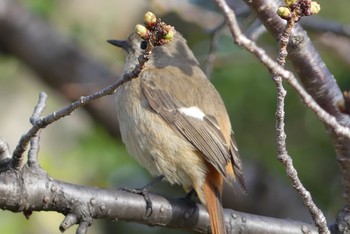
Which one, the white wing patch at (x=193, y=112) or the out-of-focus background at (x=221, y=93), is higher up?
the white wing patch at (x=193, y=112)

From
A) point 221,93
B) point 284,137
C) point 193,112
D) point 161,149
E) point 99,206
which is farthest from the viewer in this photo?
point 221,93

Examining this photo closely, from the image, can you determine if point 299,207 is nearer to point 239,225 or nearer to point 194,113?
point 194,113

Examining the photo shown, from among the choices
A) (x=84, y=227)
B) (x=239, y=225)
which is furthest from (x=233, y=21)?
(x=239, y=225)

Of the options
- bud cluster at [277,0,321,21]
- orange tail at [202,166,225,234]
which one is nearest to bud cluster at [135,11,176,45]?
bud cluster at [277,0,321,21]

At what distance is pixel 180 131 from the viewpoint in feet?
14.7

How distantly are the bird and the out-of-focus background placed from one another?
1342mm

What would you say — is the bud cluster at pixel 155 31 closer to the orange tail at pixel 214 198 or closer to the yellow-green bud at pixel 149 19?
the yellow-green bud at pixel 149 19

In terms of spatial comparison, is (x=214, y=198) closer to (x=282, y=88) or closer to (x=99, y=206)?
(x=99, y=206)

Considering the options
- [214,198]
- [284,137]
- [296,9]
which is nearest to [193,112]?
[214,198]

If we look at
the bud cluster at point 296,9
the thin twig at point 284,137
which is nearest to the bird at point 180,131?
the thin twig at point 284,137

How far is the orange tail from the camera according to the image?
3.81m

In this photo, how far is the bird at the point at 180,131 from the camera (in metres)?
4.29

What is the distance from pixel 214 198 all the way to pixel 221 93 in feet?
9.07

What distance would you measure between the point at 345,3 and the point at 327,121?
4.77m
